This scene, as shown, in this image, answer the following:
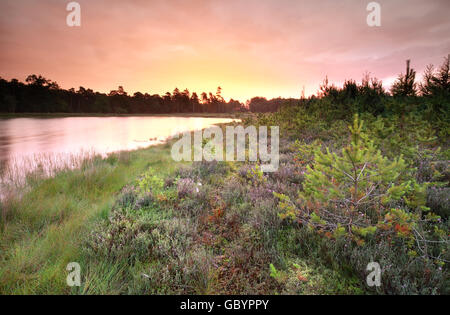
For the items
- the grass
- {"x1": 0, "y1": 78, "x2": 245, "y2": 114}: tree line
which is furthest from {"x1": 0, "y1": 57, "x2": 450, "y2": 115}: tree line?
the grass

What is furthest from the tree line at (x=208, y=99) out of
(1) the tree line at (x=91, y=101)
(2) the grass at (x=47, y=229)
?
(2) the grass at (x=47, y=229)

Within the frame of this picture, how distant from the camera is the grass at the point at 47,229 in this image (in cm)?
235

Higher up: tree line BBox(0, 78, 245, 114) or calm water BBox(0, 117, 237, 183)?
tree line BBox(0, 78, 245, 114)

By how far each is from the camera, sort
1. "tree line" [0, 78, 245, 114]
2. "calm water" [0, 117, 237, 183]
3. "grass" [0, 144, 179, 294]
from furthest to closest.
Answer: "tree line" [0, 78, 245, 114] → "calm water" [0, 117, 237, 183] → "grass" [0, 144, 179, 294]

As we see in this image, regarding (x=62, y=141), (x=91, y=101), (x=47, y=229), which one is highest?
(x=91, y=101)

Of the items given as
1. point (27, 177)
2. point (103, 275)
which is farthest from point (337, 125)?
point (27, 177)

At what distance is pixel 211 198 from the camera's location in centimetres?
493

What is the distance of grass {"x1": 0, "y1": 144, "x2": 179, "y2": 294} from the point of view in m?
2.35

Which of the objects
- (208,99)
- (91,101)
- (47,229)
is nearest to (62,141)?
(47,229)

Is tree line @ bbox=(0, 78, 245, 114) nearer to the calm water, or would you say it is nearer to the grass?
the calm water

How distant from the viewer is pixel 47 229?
3.53m

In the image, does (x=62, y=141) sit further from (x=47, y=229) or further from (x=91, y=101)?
(x=91, y=101)

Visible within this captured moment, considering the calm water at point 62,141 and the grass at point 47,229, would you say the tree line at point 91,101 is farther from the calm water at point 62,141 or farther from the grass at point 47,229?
the grass at point 47,229
